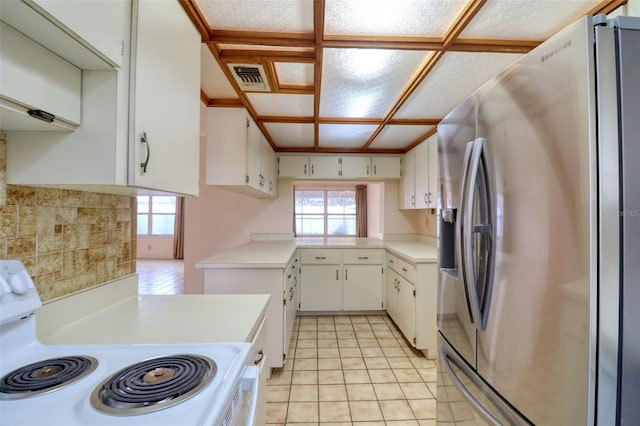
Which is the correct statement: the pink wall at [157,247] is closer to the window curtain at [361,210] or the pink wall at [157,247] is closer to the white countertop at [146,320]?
the window curtain at [361,210]

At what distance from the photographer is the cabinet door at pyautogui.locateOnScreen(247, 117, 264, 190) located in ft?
7.68

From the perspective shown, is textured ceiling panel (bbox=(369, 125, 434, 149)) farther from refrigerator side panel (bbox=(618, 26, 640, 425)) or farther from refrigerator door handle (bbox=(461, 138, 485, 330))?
refrigerator side panel (bbox=(618, 26, 640, 425))

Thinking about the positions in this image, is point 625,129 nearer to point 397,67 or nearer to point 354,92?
point 397,67

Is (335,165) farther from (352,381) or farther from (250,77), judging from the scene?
(352,381)

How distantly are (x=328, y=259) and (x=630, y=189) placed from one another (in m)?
2.85

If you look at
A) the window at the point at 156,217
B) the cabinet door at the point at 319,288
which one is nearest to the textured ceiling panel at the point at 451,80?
the cabinet door at the point at 319,288

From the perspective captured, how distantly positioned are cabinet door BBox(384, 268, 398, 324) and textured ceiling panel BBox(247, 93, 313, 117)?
6.28 ft

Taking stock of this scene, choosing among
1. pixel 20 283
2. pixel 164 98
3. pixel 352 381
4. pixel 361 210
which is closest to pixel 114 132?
pixel 164 98

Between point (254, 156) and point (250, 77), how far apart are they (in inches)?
33.1

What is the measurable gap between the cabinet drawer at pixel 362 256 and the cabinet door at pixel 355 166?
98 centimetres

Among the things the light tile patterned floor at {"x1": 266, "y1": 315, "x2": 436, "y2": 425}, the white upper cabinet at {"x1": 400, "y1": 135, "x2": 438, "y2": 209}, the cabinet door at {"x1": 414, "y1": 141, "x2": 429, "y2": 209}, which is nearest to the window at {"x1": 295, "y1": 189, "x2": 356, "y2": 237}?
the white upper cabinet at {"x1": 400, "y1": 135, "x2": 438, "y2": 209}

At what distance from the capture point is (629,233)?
63cm

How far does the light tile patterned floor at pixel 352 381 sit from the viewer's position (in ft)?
5.74

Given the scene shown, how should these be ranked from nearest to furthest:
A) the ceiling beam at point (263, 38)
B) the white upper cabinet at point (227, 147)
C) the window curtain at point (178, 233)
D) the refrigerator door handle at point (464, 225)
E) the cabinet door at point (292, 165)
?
the refrigerator door handle at point (464, 225) < the ceiling beam at point (263, 38) < the white upper cabinet at point (227, 147) < the cabinet door at point (292, 165) < the window curtain at point (178, 233)
